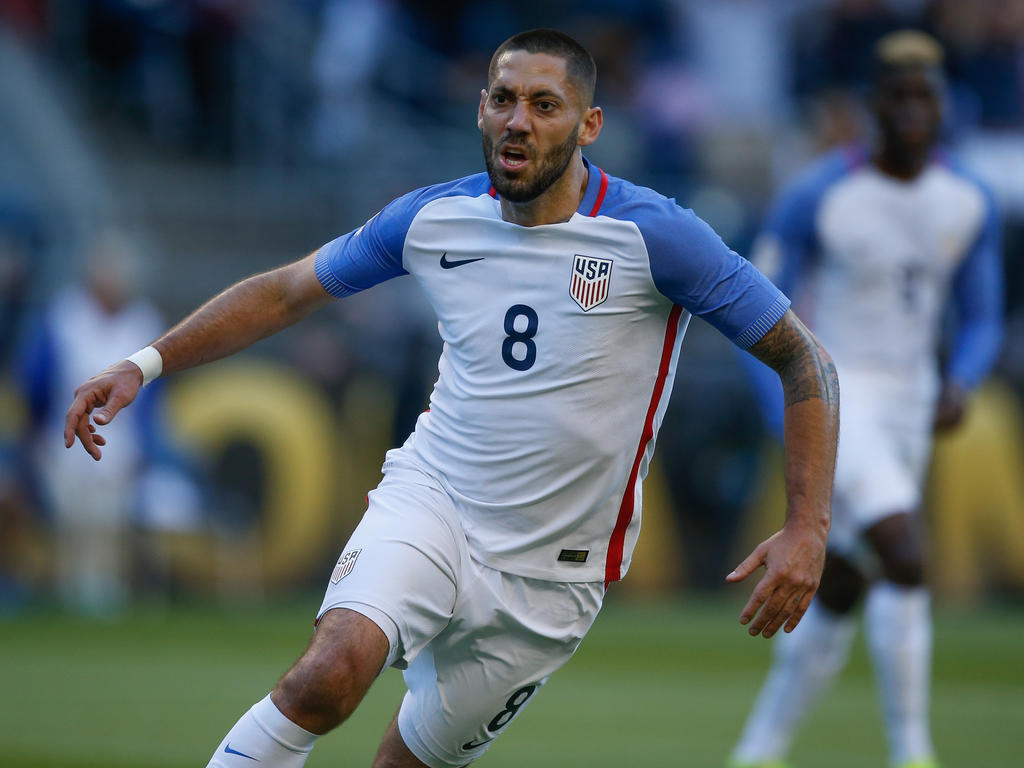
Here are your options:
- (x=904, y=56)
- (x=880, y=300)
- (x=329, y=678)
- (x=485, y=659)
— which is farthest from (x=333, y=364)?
(x=329, y=678)

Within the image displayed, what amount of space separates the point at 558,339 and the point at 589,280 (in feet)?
0.67

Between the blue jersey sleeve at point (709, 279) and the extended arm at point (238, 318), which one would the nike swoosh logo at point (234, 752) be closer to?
the extended arm at point (238, 318)

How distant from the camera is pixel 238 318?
533 centimetres

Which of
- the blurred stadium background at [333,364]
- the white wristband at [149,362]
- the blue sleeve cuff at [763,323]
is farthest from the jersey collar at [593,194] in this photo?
the blurred stadium background at [333,364]

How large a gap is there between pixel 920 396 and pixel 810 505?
135 inches

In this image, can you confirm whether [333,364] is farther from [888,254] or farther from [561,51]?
[561,51]

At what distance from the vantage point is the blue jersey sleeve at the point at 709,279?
4965mm

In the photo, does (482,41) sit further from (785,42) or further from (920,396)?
(920,396)

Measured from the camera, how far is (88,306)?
14.2m

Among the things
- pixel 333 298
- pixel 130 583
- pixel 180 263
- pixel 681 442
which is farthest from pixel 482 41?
pixel 333 298

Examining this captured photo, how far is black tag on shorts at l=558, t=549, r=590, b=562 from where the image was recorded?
5281 millimetres

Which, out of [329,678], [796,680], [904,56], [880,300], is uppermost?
[904,56]

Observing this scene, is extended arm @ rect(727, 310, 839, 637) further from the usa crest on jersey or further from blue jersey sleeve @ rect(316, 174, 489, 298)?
blue jersey sleeve @ rect(316, 174, 489, 298)

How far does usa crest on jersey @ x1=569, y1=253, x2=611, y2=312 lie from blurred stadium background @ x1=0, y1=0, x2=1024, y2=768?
132 inches
